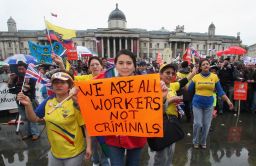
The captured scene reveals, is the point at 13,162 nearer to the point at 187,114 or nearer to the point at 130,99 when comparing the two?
the point at 130,99

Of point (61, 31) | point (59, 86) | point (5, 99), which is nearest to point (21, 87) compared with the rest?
point (61, 31)

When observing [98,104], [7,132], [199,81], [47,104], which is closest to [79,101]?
[98,104]

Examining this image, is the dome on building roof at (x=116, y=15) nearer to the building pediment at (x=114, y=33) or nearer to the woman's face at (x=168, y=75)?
the building pediment at (x=114, y=33)

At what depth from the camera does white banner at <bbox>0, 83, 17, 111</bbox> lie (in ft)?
24.7

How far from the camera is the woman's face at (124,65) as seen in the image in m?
2.34

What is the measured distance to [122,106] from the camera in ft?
7.52

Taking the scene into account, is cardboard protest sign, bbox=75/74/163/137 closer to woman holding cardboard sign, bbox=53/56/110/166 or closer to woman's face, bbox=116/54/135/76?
woman's face, bbox=116/54/135/76

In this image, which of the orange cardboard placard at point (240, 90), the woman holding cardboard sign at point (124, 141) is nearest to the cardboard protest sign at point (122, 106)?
the woman holding cardboard sign at point (124, 141)

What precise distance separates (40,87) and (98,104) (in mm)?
6082

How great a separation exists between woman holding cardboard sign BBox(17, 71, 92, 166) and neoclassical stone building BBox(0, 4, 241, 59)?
67.0m

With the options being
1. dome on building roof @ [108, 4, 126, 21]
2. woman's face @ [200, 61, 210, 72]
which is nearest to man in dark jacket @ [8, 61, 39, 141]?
woman's face @ [200, 61, 210, 72]

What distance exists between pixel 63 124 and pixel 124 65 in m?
0.99

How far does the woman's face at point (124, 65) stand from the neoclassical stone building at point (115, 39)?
220 ft

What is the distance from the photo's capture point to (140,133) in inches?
88.3
